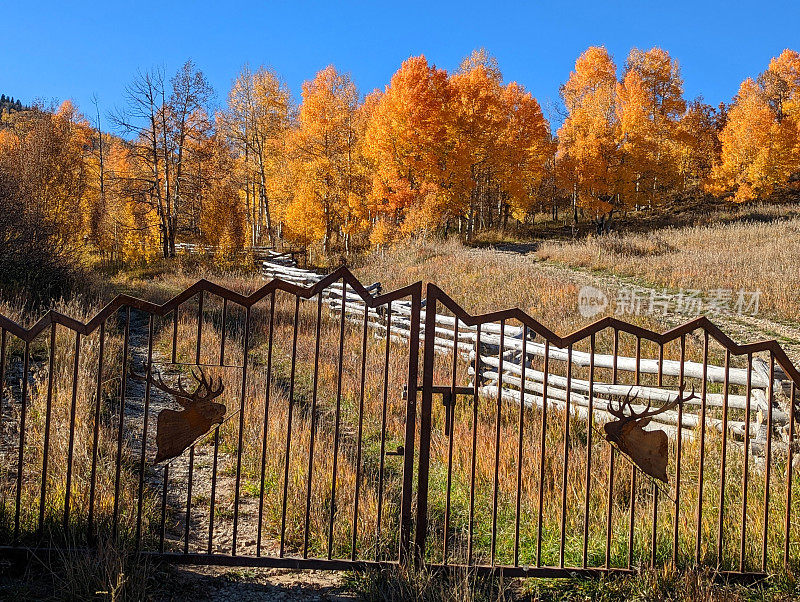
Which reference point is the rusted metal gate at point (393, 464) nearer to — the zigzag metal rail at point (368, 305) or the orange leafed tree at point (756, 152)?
the zigzag metal rail at point (368, 305)

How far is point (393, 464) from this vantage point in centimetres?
520

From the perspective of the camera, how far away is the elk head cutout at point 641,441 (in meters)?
3.00

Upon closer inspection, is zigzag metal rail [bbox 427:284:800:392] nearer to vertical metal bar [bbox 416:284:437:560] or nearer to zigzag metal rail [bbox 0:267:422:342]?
vertical metal bar [bbox 416:284:437:560]

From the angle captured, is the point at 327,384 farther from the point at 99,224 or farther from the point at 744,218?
the point at 744,218

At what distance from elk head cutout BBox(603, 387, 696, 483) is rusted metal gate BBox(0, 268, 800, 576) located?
0.01m

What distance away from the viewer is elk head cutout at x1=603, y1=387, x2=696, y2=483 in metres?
3.00

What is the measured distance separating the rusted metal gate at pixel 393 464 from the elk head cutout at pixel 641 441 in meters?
0.01

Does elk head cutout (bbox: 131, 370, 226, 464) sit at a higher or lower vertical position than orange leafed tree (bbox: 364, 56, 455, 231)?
lower

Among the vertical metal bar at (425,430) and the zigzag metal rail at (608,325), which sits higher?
the zigzag metal rail at (608,325)

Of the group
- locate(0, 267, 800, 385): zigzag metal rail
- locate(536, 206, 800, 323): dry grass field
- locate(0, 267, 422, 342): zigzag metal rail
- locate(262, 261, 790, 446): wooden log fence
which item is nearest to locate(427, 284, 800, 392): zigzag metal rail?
locate(0, 267, 800, 385): zigzag metal rail

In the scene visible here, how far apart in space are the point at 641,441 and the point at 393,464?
2.64 metres

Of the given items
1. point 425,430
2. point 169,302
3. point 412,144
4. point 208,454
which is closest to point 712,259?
point 412,144

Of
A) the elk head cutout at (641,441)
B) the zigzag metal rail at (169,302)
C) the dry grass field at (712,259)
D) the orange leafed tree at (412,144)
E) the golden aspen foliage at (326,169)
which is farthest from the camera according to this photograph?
the golden aspen foliage at (326,169)

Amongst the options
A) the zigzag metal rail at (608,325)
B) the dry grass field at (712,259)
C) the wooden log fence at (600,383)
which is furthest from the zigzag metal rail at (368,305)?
the dry grass field at (712,259)
